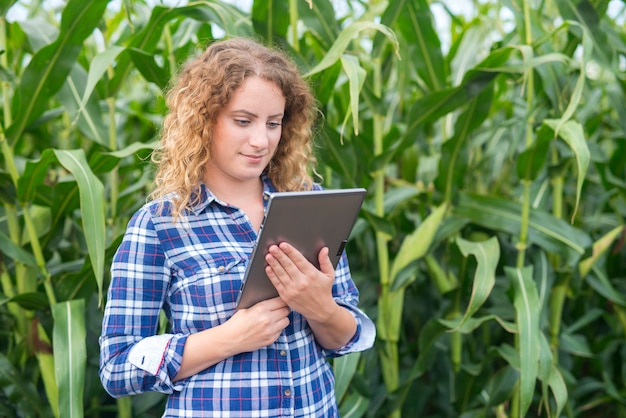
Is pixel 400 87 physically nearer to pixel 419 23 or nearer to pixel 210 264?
pixel 419 23

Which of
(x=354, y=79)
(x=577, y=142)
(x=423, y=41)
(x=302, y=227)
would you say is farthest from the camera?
(x=423, y=41)

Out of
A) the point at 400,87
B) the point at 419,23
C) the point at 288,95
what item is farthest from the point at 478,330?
the point at 288,95

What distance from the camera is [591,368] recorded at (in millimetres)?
1932

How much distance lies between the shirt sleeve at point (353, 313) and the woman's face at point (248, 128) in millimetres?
199

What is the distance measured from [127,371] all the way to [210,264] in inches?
6.1

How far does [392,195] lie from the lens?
1558 mm

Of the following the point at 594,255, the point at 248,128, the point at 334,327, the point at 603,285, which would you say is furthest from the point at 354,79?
the point at 603,285

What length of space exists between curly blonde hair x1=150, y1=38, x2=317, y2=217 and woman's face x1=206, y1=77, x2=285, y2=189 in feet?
0.04

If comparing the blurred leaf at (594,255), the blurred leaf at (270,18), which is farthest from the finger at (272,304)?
the blurred leaf at (594,255)

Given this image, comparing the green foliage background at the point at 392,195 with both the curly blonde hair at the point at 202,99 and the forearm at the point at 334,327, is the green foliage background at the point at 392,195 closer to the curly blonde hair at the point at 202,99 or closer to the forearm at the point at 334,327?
the curly blonde hair at the point at 202,99

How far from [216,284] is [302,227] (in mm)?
143

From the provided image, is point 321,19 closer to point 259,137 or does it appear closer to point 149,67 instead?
point 149,67

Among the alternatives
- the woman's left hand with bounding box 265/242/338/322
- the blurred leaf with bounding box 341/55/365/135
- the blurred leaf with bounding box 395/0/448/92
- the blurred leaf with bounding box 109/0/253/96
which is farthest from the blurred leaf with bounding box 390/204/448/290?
the woman's left hand with bounding box 265/242/338/322

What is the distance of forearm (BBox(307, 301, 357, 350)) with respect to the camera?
853 millimetres
